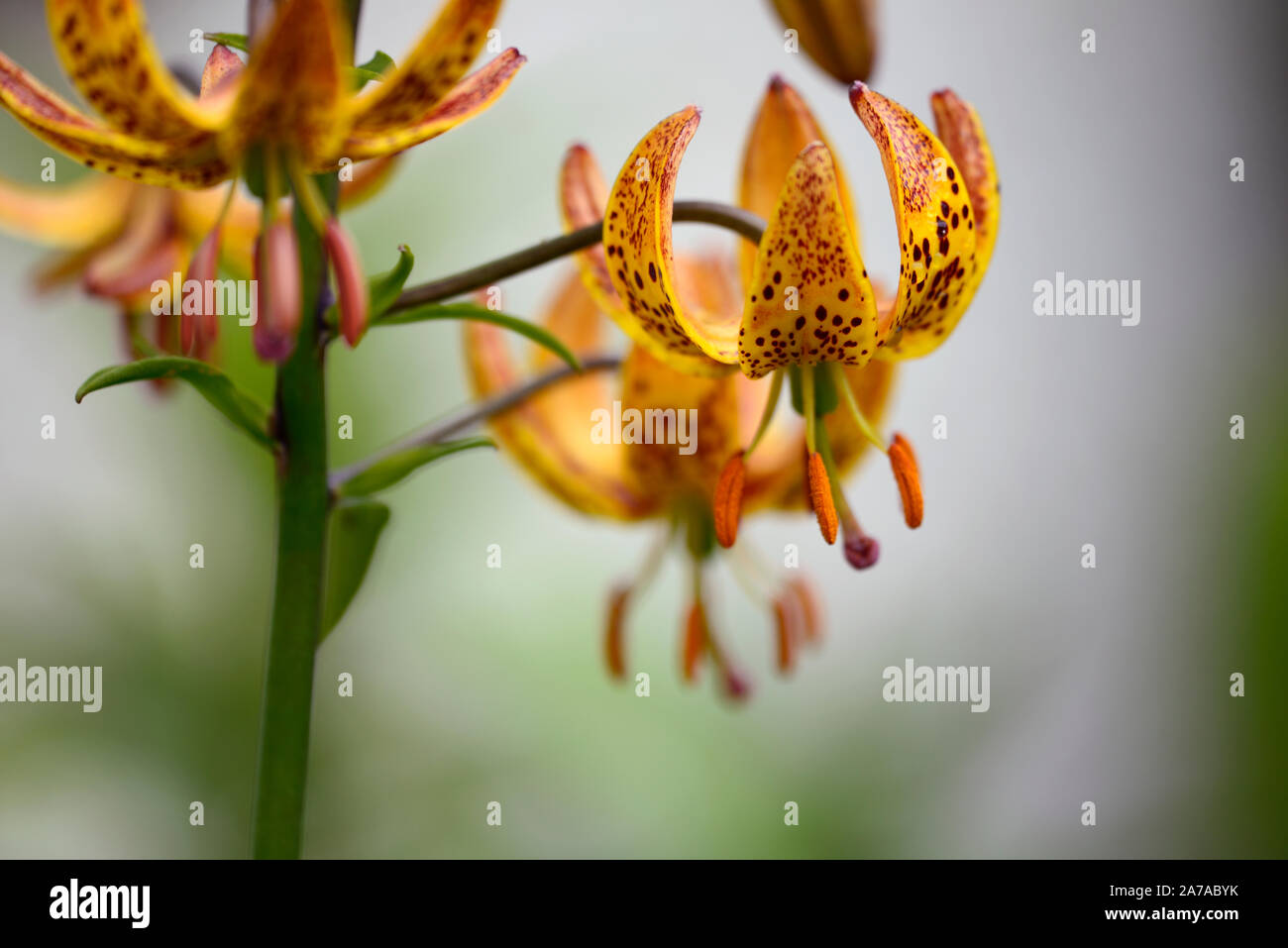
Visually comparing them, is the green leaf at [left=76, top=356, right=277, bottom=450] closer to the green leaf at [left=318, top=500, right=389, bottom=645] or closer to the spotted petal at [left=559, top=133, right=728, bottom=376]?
the green leaf at [left=318, top=500, right=389, bottom=645]

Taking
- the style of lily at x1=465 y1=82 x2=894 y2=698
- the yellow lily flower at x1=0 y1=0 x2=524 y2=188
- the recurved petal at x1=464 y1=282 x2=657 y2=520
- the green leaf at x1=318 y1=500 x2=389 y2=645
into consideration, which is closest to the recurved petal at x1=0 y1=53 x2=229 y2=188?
the yellow lily flower at x1=0 y1=0 x2=524 y2=188

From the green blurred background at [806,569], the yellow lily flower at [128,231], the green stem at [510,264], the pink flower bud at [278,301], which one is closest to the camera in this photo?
the pink flower bud at [278,301]

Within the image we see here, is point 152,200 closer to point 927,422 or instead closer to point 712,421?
point 712,421

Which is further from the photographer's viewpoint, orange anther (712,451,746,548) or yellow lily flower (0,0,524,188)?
orange anther (712,451,746,548)

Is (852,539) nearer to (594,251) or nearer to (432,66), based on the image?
(594,251)

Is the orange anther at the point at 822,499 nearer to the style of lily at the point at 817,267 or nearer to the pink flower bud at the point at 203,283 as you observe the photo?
the style of lily at the point at 817,267

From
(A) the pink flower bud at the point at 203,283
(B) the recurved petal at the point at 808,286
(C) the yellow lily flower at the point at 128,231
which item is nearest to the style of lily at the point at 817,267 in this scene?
(B) the recurved petal at the point at 808,286

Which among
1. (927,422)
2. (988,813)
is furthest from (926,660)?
(927,422)
